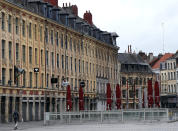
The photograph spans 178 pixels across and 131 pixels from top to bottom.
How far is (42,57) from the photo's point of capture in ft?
235

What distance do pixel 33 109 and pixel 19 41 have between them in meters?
9.61

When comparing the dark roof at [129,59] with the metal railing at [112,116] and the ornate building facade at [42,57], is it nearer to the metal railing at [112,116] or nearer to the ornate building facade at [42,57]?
the ornate building facade at [42,57]

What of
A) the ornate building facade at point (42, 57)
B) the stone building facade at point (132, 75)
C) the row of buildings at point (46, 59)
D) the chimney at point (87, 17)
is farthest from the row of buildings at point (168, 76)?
the ornate building facade at point (42, 57)

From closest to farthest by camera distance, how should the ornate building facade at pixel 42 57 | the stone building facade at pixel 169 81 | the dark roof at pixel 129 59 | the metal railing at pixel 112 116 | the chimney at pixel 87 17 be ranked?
the metal railing at pixel 112 116, the ornate building facade at pixel 42 57, the chimney at pixel 87 17, the dark roof at pixel 129 59, the stone building facade at pixel 169 81

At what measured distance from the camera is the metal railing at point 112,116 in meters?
52.0

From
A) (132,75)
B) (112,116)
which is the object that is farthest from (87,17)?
(112,116)

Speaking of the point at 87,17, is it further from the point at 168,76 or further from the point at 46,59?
the point at 168,76

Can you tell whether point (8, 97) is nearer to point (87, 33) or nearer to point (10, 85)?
point (10, 85)

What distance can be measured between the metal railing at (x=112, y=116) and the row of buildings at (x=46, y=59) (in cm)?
774

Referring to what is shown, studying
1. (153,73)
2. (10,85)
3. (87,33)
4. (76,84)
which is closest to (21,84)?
(10,85)

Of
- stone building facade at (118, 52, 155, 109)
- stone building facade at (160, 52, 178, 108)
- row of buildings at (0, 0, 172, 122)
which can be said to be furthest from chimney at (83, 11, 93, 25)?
stone building facade at (160, 52, 178, 108)

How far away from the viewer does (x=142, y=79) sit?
128m

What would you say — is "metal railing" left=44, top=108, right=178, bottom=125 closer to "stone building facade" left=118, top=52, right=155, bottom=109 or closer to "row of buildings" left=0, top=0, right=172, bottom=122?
"row of buildings" left=0, top=0, right=172, bottom=122

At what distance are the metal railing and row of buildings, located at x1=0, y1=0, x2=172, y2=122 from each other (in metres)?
7.74
